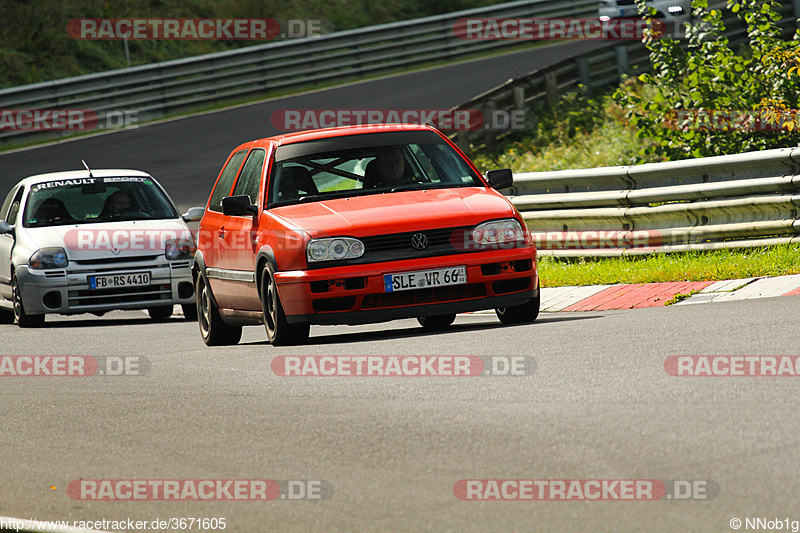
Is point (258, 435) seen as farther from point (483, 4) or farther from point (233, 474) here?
point (483, 4)

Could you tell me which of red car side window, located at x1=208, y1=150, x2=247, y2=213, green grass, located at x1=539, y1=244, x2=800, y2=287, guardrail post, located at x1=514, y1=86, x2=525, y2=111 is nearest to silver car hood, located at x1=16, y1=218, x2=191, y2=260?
red car side window, located at x1=208, y1=150, x2=247, y2=213

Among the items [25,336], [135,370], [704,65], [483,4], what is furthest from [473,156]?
[483,4]

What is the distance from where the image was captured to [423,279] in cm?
870

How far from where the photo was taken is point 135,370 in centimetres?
879

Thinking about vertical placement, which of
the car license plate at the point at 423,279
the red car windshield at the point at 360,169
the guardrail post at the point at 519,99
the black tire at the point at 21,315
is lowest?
the black tire at the point at 21,315

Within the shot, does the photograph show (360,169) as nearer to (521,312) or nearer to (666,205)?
(521,312)

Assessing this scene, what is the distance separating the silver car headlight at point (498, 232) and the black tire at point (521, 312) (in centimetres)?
53

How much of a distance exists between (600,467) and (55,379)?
502 cm

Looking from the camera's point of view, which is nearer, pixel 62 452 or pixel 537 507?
pixel 537 507

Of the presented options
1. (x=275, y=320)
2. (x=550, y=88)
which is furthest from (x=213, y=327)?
(x=550, y=88)

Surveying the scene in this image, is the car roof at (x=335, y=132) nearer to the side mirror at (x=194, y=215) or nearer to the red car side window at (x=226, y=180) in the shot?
the red car side window at (x=226, y=180)

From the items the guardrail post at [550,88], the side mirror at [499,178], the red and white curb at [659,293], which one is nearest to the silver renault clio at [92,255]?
the red and white curb at [659,293]

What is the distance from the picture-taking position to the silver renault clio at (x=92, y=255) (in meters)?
13.2

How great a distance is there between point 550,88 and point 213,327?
13.0 meters
